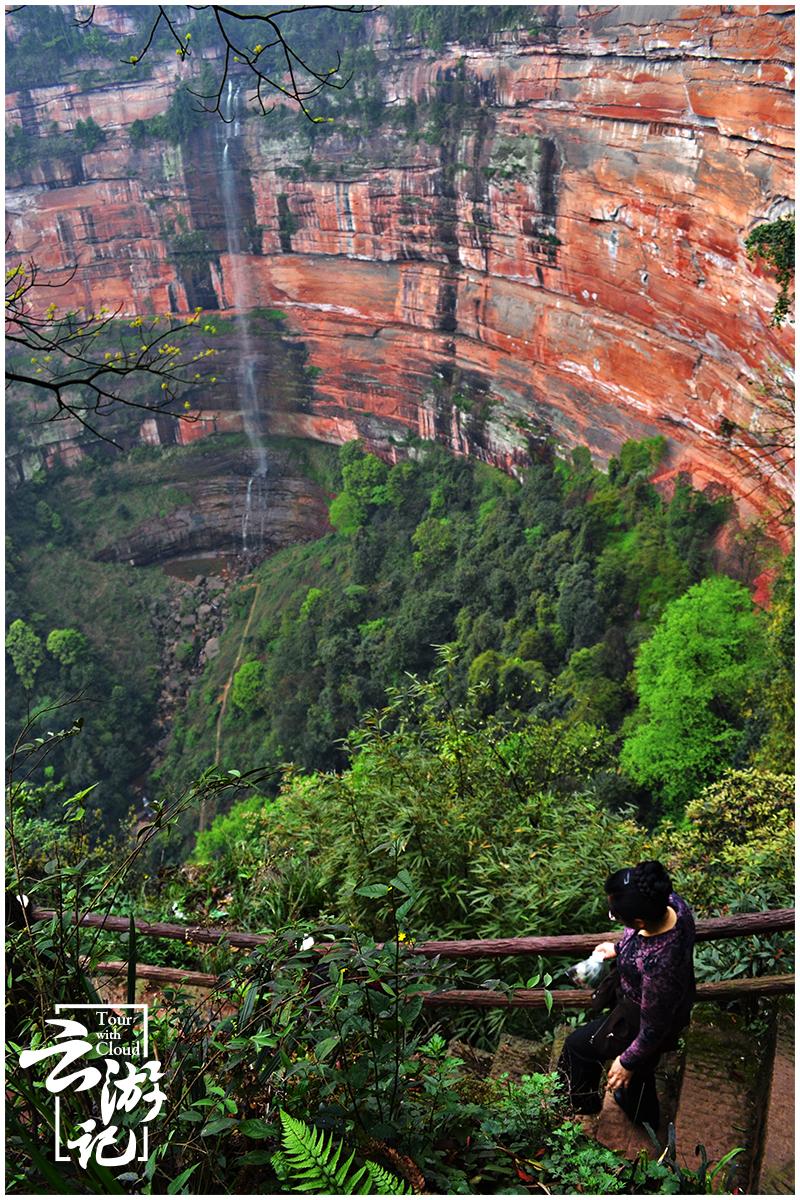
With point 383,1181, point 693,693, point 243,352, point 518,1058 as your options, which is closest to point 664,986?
point 518,1058

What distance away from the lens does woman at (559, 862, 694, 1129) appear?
1.93 meters

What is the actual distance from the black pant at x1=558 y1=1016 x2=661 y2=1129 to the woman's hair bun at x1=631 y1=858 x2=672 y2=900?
0.40 m

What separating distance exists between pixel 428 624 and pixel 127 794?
7001 mm

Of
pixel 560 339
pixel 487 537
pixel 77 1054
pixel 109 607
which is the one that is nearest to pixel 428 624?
pixel 487 537

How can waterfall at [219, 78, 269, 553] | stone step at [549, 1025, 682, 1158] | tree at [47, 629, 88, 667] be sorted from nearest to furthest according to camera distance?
stone step at [549, 1025, 682, 1158] < tree at [47, 629, 88, 667] < waterfall at [219, 78, 269, 553]

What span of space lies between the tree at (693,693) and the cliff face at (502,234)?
2.05 m

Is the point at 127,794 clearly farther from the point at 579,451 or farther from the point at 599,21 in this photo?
the point at 599,21

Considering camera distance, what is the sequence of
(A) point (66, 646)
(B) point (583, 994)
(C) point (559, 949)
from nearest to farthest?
(C) point (559, 949), (B) point (583, 994), (A) point (66, 646)

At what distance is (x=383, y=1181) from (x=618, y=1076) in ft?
2.57

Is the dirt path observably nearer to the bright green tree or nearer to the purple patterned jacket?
the bright green tree

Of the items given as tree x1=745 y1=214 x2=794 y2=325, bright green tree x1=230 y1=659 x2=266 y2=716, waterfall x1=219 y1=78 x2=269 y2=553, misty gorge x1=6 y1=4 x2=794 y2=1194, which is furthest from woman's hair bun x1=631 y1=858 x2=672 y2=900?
waterfall x1=219 y1=78 x2=269 y2=553

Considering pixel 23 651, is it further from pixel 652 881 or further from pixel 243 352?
pixel 652 881

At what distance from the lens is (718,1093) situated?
2.11 m

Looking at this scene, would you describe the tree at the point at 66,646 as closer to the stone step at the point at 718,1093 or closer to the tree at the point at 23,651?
the tree at the point at 23,651
